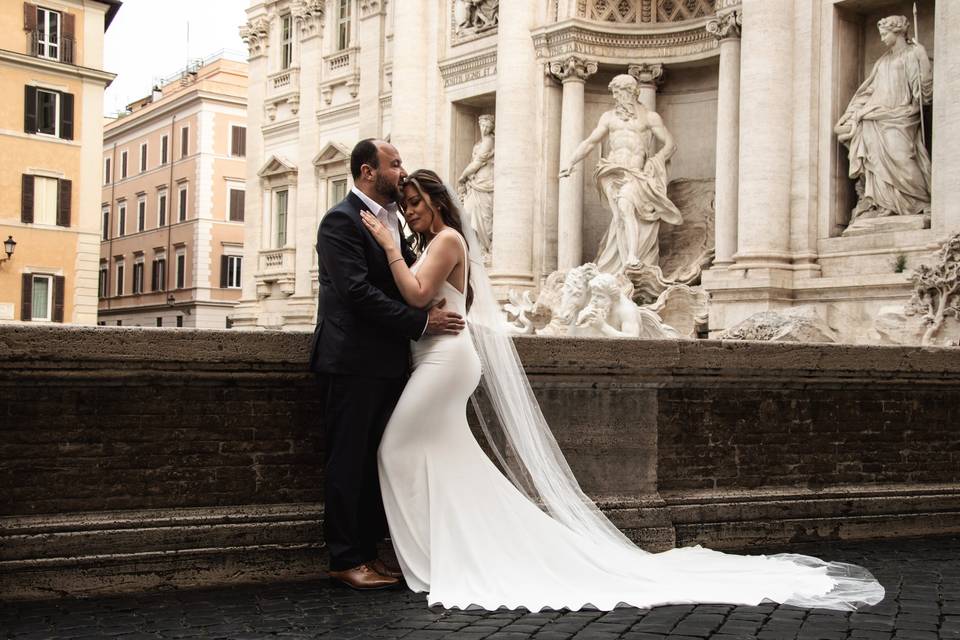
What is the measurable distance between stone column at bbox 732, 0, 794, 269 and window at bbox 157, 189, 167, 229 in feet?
141

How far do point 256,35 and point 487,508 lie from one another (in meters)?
29.2

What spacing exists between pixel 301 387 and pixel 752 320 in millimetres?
9302

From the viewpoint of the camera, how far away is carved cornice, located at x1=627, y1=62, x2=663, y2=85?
20031 mm

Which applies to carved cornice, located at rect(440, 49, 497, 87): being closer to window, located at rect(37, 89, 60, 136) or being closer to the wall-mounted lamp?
the wall-mounted lamp

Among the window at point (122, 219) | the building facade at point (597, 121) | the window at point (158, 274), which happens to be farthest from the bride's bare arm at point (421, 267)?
the window at point (122, 219)

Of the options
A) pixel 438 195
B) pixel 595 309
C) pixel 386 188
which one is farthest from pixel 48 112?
pixel 438 195

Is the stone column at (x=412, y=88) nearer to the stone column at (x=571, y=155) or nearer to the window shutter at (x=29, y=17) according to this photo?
the stone column at (x=571, y=155)

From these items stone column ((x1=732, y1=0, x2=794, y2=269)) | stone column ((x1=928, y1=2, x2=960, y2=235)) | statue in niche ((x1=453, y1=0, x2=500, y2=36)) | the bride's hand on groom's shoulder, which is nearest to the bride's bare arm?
the bride's hand on groom's shoulder

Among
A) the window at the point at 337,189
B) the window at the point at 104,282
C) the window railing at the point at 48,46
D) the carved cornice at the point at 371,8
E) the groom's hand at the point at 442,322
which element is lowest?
the groom's hand at the point at 442,322

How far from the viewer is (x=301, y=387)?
18.5 ft

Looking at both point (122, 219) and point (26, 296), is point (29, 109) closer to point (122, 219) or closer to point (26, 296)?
point (26, 296)

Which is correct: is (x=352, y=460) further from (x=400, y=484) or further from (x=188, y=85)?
(x=188, y=85)

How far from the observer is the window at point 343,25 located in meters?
28.5

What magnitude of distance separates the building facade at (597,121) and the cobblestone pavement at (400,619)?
31.3 feet
